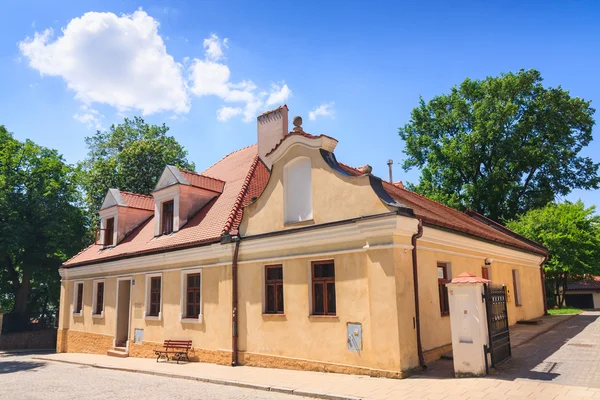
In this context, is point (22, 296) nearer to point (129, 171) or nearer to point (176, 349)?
point (129, 171)

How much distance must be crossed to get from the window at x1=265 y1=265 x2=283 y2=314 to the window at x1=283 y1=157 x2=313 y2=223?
5.04 ft

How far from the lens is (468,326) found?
373 inches

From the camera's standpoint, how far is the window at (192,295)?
14.8m

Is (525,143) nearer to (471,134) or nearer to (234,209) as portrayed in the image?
(471,134)

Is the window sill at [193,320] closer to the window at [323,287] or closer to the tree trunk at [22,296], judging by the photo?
the window at [323,287]

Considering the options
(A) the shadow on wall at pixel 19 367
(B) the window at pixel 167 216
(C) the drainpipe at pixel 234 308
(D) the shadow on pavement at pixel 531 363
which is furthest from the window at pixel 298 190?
(A) the shadow on wall at pixel 19 367

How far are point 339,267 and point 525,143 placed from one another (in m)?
30.8

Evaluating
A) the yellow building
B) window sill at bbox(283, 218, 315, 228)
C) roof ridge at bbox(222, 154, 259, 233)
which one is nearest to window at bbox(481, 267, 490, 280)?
the yellow building

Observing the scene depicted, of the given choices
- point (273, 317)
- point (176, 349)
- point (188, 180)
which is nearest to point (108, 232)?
point (188, 180)

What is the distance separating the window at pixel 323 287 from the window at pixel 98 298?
1271cm

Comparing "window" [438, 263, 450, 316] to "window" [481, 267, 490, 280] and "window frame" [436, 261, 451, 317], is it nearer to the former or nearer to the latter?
"window frame" [436, 261, 451, 317]

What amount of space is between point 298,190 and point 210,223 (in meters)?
4.64

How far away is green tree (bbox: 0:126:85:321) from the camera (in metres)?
28.9

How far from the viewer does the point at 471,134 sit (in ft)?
116
